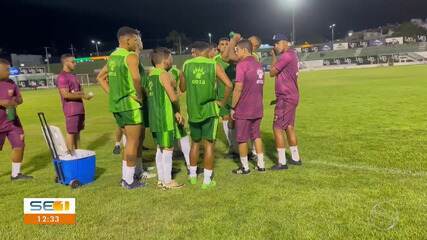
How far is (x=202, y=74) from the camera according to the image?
6266 millimetres

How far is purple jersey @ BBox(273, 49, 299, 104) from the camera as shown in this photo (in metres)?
7.22

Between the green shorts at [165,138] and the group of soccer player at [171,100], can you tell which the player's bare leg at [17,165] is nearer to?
the group of soccer player at [171,100]

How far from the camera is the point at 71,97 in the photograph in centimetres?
811

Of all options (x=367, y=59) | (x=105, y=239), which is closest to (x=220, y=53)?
(x=105, y=239)

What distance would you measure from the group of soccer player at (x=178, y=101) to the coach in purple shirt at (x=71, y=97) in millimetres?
890

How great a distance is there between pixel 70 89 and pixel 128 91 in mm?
2519

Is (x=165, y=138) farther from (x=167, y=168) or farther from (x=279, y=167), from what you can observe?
(x=279, y=167)

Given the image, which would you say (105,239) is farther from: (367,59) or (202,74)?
(367,59)

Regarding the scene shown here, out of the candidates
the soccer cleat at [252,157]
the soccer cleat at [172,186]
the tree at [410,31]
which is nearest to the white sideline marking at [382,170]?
the soccer cleat at [252,157]

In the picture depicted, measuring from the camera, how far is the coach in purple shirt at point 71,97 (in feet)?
26.5

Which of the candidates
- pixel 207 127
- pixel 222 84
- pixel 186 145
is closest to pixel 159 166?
pixel 186 145

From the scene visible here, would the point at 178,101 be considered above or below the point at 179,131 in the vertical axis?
above

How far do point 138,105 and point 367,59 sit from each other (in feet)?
240

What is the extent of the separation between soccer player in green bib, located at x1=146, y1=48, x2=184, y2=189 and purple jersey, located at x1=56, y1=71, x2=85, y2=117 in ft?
8.03
